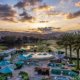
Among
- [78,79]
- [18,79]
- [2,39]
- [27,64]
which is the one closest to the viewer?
[78,79]

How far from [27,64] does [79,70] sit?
5805mm

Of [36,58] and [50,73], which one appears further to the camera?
[36,58]

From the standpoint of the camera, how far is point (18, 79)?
1477cm

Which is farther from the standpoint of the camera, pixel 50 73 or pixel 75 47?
pixel 75 47

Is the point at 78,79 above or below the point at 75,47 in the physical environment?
below

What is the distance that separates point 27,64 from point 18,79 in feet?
22.6

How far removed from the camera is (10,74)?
54.1ft

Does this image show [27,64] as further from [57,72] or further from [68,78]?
[68,78]

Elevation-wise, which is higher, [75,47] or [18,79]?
[75,47]

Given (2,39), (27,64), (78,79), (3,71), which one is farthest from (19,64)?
(2,39)

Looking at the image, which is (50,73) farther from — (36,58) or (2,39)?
(2,39)

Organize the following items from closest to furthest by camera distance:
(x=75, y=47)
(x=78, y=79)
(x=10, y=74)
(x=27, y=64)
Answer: (x=78, y=79) < (x=10, y=74) < (x=75, y=47) < (x=27, y=64)

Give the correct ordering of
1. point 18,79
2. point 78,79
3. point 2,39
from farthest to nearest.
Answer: point 2,39 → point 18,79 → point 78,79

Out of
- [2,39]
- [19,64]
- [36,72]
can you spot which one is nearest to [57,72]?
[36,72]
